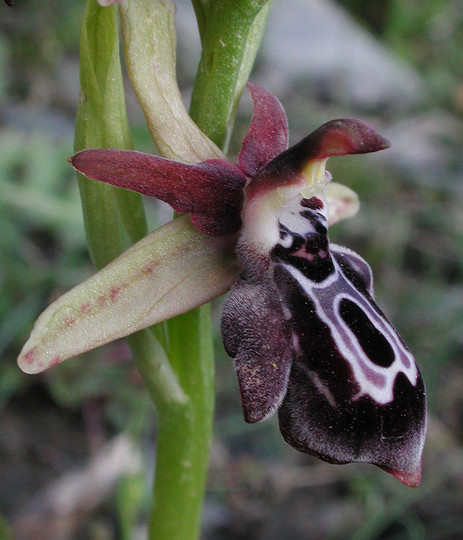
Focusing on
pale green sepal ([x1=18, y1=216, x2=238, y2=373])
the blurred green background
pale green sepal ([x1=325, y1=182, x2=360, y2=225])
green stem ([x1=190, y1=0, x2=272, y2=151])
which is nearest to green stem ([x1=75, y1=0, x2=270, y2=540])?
green stem ([x1=190, y1=0, x2=272, y2=151])

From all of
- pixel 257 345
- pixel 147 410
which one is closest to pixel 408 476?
pixel 257 345

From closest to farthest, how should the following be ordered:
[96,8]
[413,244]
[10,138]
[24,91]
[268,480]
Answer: [96,8] → [268,480] → [10,138] → [413,244] → [24,91]

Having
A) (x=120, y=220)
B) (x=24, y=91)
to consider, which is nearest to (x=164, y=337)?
(x=120, y=220)

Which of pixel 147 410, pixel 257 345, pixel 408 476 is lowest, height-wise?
pixel 147 410

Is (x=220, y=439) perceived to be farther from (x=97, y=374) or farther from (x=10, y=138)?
(x=10, y=138)

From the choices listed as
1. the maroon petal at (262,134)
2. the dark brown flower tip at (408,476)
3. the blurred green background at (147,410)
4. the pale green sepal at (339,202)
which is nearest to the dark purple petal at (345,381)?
the dark brown flower tip at (408,476)

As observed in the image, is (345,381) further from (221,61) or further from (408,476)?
(221,61)
